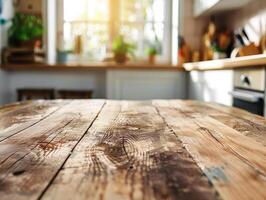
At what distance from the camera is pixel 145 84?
12.2ft

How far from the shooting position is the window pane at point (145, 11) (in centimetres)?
419

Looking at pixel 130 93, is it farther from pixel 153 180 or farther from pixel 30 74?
pixel 153 180

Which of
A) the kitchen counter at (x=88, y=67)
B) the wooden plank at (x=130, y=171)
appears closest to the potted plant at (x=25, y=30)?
the kitchen counter at (x=88, y=67)

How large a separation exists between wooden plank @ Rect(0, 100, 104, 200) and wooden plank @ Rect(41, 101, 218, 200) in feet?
0.06

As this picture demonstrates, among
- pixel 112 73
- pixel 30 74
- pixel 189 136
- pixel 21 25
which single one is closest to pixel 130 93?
pixel 112 73

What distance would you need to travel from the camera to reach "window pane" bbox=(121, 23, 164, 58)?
4219mm

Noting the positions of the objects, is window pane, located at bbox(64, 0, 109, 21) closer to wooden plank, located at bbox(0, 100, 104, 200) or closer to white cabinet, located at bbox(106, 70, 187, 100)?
white cabinet, located at bbox(106, 70, 187, 100)

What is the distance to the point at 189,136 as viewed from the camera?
2.62 ft

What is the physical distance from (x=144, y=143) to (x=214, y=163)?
0.18 metres

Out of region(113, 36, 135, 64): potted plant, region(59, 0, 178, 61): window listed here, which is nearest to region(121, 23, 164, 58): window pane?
region(59, 0, 178, 61): window

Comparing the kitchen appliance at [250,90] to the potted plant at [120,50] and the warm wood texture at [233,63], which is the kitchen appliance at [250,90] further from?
the potted plant at [120,50]

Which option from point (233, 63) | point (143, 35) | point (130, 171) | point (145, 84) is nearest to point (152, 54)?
point (143, 35)

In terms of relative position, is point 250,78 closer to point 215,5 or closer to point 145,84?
point 215,5

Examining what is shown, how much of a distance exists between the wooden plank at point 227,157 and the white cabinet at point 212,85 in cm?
168
